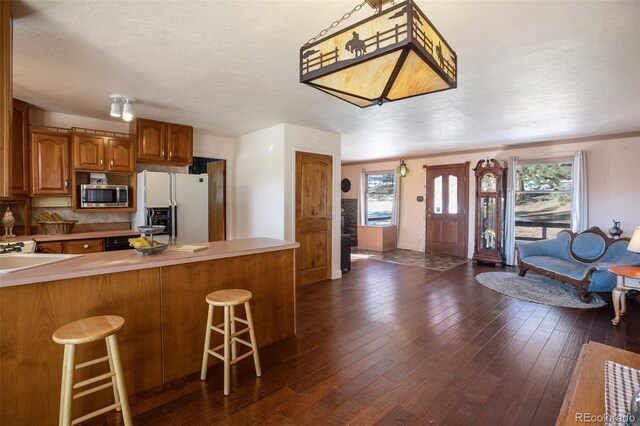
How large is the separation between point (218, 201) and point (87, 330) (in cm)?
412

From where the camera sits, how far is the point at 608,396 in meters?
1.06

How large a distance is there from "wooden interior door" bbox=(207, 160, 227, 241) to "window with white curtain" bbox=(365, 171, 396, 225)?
4.63 meters

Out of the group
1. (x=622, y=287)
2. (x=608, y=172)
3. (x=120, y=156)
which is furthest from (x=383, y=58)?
(x=608, y=172)

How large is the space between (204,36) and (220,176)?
3621mm

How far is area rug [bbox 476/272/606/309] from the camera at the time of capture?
157 inches

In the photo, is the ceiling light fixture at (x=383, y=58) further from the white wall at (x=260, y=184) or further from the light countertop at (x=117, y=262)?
the white wall at (x=260, y=184)

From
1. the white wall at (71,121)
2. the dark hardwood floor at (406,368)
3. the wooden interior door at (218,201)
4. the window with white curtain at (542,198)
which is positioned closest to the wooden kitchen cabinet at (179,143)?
A: the white wall at (71,121)

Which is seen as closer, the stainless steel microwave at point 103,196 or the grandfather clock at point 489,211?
the stainless steel microwave at point 103,196

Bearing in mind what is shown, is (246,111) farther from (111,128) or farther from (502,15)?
(502,15)

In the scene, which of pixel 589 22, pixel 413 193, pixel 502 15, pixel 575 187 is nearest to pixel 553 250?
pixel 575 187

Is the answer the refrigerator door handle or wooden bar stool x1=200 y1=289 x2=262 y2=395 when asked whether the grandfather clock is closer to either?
wooden bar stool x1=200 y1=289 x2=262 y2=395

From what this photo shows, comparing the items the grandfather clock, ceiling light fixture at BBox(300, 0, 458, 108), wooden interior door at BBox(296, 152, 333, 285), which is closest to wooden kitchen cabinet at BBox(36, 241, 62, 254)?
wooden interior door at BBox(296, 152, 333, 285)

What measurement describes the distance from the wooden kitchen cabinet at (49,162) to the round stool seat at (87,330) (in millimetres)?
3028

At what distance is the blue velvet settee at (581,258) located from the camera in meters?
3.90
